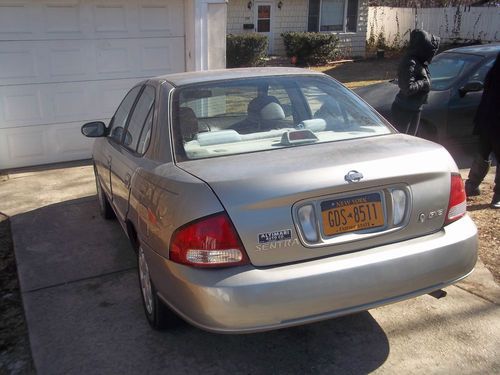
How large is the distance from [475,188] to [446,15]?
20007 mm

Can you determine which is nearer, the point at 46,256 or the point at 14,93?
the point at 46,256

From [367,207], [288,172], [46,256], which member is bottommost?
[46,256]

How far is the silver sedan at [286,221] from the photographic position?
2.54 metres

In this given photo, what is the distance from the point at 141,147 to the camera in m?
3.60

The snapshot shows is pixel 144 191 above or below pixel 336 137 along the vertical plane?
below

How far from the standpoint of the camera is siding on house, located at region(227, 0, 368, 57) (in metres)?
20.4

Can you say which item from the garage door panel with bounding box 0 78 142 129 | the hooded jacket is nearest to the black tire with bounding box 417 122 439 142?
the hooded jacket

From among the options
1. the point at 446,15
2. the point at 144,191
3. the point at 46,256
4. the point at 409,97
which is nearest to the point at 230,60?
the point at 446,15

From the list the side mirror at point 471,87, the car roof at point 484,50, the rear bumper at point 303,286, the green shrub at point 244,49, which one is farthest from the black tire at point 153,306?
the green shrub at point 244,49

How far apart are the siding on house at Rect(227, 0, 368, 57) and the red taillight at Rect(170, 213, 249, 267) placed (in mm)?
18778

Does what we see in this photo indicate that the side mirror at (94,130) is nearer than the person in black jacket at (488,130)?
Yes

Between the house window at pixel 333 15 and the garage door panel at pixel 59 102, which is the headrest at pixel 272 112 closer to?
the garage door panel at pixel 59 102

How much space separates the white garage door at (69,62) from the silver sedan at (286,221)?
4673 millimetres

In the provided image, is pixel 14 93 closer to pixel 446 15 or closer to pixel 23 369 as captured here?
pixel 23 369
